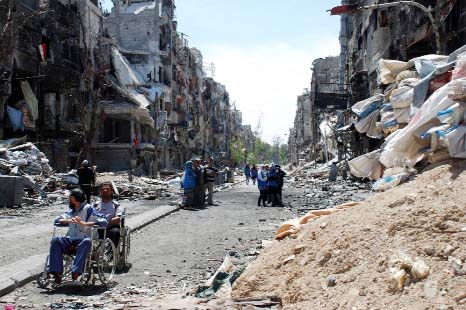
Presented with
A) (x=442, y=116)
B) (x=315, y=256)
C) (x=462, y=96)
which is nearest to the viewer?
(x=315, y=256)

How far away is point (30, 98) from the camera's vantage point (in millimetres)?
31734

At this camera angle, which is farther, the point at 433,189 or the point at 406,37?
the point at 406,37

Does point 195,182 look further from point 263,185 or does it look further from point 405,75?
point 405,75

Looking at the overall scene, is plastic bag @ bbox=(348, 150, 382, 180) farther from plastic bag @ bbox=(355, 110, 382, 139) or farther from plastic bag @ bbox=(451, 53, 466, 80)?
plastic bag @ bbox=(451, 53, 466, 80)

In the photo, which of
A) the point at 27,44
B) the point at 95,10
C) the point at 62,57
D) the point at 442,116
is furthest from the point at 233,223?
the point at 95,10

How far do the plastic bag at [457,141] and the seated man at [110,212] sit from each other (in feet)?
15.4

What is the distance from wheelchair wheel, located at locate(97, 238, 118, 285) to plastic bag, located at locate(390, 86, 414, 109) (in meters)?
6.22

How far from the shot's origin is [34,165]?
23984 millimetres

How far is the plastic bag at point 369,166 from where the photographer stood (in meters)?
13.0

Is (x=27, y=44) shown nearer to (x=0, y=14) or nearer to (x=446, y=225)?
(x=0, y=14)

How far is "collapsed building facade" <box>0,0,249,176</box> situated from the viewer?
102 ft

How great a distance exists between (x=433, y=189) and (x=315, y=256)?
168 centimetres

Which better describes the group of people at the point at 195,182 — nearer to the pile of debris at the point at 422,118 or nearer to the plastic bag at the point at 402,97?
the pile of debris at the point at 422,118

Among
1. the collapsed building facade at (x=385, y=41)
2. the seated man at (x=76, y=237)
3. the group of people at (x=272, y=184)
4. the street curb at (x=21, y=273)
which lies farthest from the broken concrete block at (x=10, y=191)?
the seated man at (x=76, y=237)
